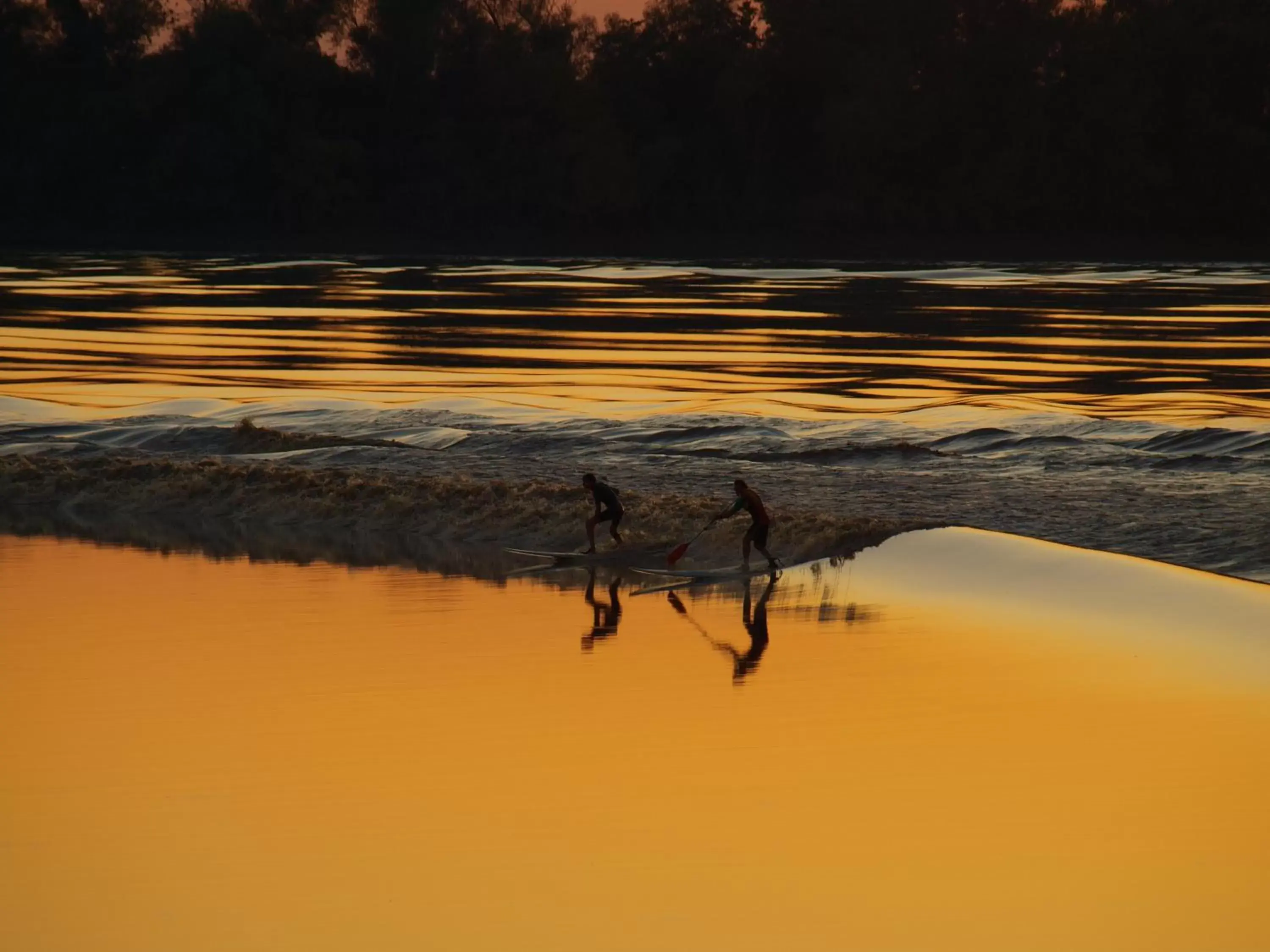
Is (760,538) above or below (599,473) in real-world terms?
above

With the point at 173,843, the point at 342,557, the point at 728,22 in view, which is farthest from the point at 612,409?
the point at 728,22

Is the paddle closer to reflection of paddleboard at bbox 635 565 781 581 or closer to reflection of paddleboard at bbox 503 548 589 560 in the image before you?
reflection of paddleboard at bbox 635 565 781 581

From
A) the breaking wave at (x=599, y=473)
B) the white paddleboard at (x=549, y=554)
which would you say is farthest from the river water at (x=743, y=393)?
the white paddleboard at (x=549, y=554)

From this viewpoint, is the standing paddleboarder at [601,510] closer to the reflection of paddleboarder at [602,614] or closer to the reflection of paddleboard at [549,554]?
the reflection of paddleboard at [549,554]

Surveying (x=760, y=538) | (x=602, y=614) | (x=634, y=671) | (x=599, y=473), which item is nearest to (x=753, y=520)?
(x=760, y=538)

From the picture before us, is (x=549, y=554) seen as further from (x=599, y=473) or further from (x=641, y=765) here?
(x=641, y=765)

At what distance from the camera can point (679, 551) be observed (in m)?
17.8

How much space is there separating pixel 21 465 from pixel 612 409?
8.51 meters

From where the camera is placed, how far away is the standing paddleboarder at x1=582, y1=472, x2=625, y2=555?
59.3ft

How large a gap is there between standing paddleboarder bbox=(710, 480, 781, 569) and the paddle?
0.23 m

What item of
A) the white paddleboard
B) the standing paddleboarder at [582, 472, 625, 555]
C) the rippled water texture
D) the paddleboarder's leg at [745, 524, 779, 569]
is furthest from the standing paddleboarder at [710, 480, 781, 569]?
the rippled water texture

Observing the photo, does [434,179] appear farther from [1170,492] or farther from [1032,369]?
[1170,492]

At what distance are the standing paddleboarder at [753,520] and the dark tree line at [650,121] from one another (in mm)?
83313

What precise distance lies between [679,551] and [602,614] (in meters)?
1.73
